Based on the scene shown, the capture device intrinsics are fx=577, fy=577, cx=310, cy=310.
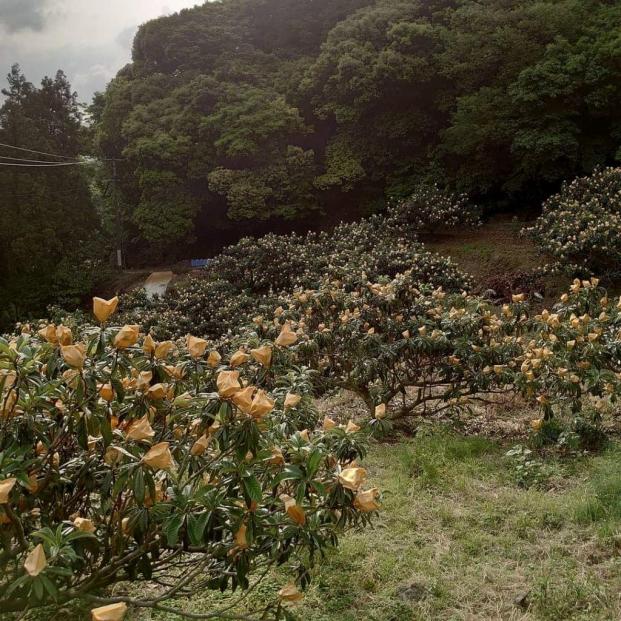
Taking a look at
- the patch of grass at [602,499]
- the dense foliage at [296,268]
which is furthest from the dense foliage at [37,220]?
the patch of grass at [602,499]

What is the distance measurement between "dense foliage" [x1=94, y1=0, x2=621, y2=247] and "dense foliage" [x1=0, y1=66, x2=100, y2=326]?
170 centimetres

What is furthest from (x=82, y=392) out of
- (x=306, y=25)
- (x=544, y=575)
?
(x=306, y=25)

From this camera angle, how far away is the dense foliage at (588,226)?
819 cm

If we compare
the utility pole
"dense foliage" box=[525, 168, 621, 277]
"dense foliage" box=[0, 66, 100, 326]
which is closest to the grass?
"dense foliage" box=[525, 168, 621, 277]

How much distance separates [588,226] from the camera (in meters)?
8.41

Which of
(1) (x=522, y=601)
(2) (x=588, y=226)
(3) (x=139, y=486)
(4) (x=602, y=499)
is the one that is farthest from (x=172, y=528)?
(2) (x=588, y=226)

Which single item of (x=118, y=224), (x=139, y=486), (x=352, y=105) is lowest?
(x=139, y=486)

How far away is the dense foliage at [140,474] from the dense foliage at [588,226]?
7.51 metres

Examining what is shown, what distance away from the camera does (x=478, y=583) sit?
2480mm

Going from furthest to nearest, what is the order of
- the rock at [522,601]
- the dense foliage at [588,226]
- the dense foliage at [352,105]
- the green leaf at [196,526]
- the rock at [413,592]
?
the dense foliage at [352,105], the dense foliage at [588,226], the rock at [413,592], the rock at [522,601], the green leaf at [196,526]

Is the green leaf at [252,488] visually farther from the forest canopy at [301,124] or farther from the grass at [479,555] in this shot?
the forest canopy at [301,124]

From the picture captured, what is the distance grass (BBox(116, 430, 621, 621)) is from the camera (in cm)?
233

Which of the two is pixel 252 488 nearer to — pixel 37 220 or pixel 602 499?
pixel 602 499

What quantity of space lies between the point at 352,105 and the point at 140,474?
1403cm
